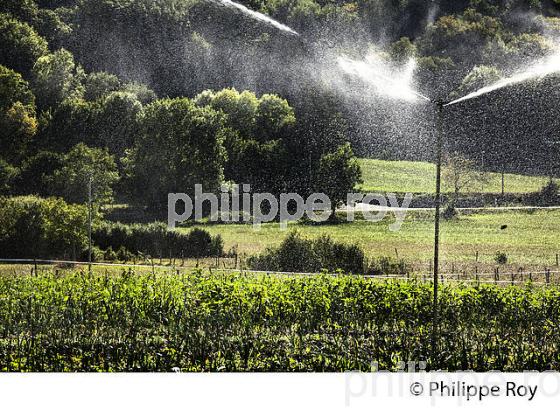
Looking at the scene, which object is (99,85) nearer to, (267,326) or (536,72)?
(267,326)

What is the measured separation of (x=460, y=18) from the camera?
18.0 meters

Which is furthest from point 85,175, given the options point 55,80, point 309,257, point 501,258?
point 501,258

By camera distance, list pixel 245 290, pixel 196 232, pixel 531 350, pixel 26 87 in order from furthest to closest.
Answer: pixel 26 87
pixel 196 232
pixel 245 290
pixel 531 350

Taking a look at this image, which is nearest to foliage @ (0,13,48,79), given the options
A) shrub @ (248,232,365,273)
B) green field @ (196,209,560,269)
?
green field @ (196,209,560,269)

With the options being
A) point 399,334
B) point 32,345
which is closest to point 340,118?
point 399,334

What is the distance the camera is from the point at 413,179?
1738cm

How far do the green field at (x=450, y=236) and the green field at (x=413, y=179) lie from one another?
47 cm

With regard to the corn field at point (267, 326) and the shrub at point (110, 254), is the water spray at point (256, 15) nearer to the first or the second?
the shrub at point (110, 254)

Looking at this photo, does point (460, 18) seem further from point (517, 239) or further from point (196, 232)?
point (196, 232)

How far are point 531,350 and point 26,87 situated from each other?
9.82 meters

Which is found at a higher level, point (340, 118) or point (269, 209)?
point (340, 118)

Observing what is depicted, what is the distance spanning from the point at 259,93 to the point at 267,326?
6774mm

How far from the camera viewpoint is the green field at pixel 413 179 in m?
16.9

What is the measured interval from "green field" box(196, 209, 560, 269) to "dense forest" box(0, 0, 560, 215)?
96 centimetres
